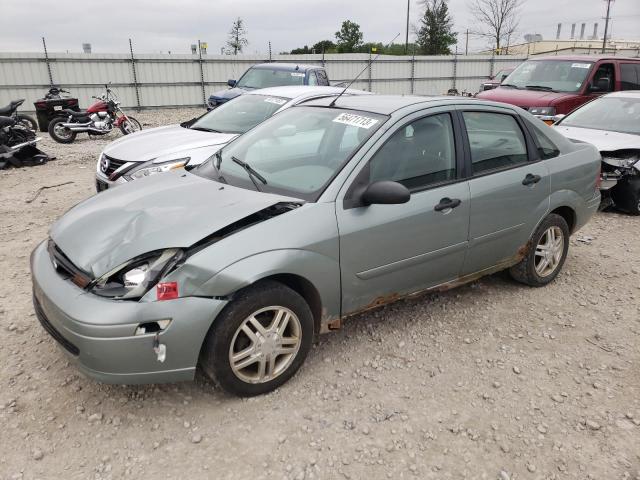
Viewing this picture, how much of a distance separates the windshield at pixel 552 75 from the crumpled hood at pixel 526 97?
33 cm

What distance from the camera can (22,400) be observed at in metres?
2.95

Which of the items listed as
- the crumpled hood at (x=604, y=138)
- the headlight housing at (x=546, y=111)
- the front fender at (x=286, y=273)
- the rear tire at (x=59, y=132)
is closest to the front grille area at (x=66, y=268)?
the front fender at (x=286, y=273)

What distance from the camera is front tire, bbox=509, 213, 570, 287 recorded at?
14.2 ft

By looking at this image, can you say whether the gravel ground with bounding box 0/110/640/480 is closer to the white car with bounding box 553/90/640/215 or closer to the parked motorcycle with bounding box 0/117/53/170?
the white car with bounding box 553/90/640/215

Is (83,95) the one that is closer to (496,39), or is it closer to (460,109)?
(460,109)

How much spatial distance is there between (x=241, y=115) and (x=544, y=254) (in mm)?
4237

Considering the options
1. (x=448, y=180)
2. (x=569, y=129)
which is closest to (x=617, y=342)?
(x=448, y=180)

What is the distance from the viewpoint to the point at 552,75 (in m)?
10.2

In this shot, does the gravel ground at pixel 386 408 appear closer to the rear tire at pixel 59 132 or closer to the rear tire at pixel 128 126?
the rear tire at pixel 59 132

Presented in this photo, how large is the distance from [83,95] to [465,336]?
18081 millimetres

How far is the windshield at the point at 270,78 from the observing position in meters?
11.7

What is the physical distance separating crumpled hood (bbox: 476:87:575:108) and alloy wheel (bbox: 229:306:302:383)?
750cm

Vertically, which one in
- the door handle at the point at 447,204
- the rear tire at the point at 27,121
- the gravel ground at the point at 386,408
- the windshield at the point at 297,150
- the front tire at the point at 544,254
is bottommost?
the gravel ground at the point at 386,408

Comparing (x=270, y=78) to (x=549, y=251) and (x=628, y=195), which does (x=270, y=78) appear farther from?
(x=549, y=251)
